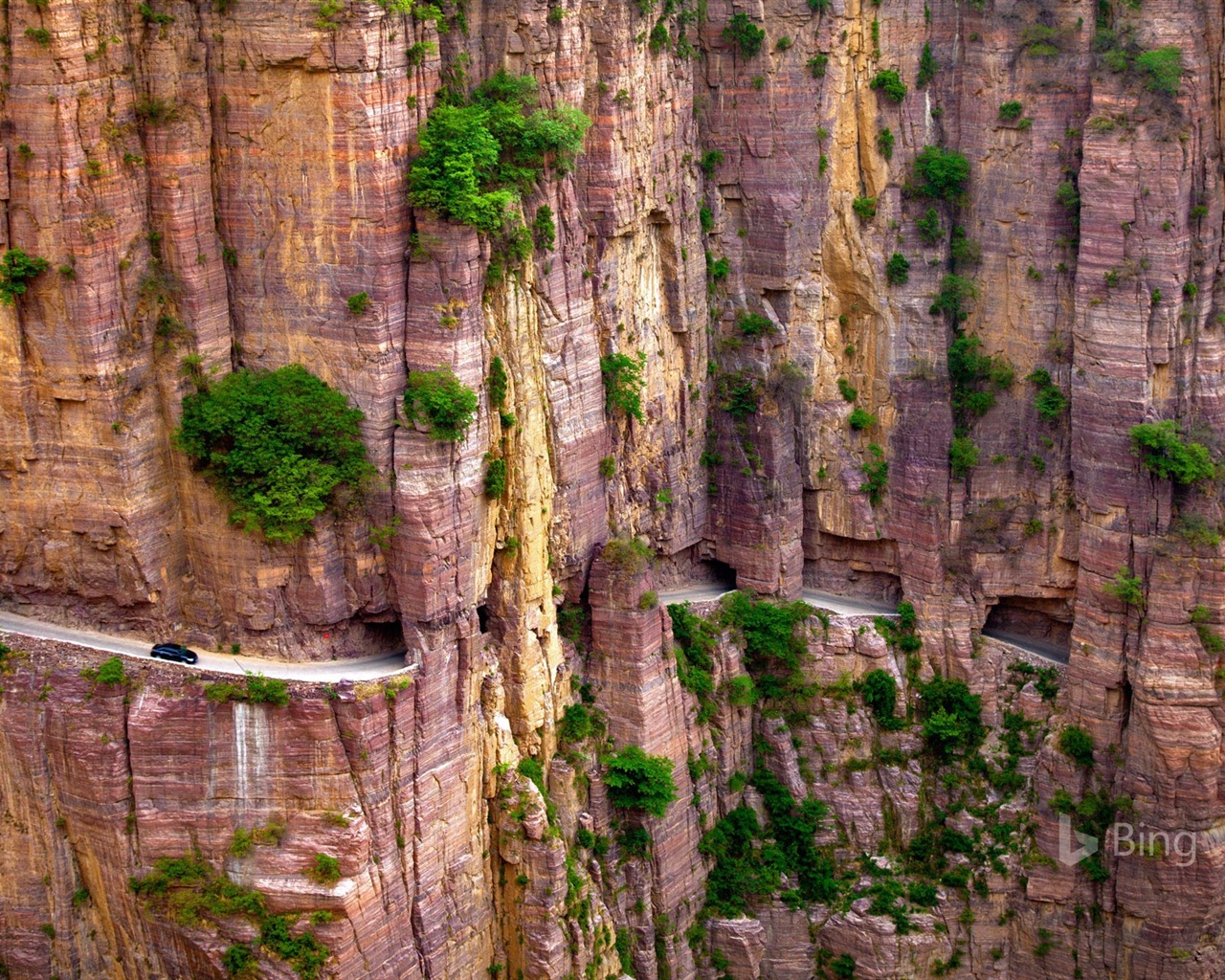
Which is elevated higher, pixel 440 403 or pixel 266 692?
pixel 440 403

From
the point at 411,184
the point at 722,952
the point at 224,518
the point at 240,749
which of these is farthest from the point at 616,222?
the point at 722,952

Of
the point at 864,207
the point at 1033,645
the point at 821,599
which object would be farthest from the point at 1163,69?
the point at 821,599

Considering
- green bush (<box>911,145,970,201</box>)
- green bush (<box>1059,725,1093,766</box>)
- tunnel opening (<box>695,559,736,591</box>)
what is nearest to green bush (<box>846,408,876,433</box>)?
tunnel opening (<box>695,559,736,591</box>)

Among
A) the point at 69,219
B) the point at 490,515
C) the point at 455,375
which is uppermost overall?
the point at 69,219

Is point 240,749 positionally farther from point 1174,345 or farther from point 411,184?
point 1174,345

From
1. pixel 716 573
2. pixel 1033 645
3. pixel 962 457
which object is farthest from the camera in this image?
pixel 716 573

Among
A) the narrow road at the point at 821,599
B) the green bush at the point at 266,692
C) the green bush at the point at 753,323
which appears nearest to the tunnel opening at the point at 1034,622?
the narrow road at the point at 821,599

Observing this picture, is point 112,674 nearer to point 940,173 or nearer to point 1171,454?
point 940,173
